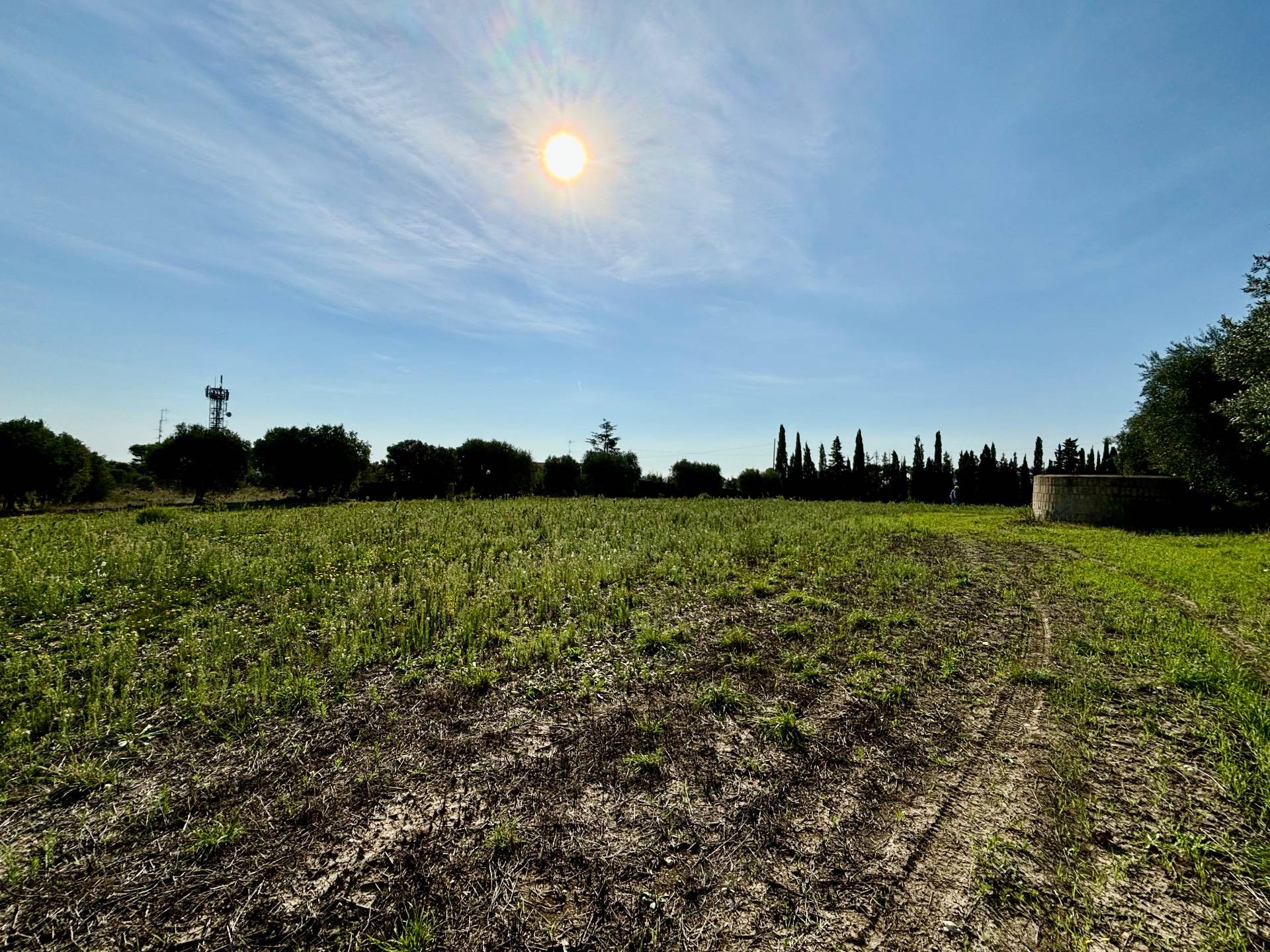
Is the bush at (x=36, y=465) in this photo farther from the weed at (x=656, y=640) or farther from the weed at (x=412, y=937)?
the weed at (x=412, y=937)

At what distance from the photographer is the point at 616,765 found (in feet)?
15.5

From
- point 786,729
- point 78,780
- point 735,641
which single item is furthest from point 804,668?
point 78,780

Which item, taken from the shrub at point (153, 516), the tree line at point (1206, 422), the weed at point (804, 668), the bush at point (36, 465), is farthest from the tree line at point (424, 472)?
the weed at point (804, 668)

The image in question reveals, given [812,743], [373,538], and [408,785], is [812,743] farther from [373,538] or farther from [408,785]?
[373,538]

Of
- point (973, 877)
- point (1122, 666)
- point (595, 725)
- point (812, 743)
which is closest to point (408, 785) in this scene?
point (595, 725)

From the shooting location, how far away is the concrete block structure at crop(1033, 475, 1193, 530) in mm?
21984

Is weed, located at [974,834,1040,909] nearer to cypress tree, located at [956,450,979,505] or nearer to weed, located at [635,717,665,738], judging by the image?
weed, located at [635,717,665,738]

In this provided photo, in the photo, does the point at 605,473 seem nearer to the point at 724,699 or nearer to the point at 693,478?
the point at 693,478

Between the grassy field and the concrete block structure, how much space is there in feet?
50.0

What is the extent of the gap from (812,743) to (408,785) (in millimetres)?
3916

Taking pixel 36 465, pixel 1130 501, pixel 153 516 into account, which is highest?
pixel 36 465

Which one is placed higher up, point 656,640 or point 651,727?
point 656,640

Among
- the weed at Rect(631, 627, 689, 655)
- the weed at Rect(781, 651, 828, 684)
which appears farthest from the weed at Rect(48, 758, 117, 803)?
the weed at Rect(781, 651, 828, 684)

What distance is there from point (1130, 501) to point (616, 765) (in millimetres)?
28348
